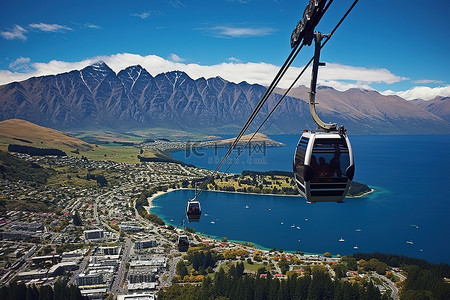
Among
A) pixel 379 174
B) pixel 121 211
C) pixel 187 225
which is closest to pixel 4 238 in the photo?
pixel 121 211

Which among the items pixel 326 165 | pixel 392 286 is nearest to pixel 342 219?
pixel 392 286

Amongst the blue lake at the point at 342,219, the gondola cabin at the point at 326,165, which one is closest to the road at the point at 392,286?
the blue lake at the point at 342,219

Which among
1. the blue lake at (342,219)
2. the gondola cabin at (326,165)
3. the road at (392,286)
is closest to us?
the gondola cabin at (326,165)

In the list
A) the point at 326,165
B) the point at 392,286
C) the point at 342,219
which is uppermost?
the point at 326,165

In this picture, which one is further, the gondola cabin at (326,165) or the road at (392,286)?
the road at (392,286)

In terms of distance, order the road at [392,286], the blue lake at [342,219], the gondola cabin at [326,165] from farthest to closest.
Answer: the blue lake at [342,219] < the road at [392,286] < the gondola cabin at [326,165]

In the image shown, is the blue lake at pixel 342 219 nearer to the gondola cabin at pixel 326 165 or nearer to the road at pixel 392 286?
the road at pixel 392 286

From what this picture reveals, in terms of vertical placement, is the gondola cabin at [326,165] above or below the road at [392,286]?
above

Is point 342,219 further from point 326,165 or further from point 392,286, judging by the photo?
point 326,165

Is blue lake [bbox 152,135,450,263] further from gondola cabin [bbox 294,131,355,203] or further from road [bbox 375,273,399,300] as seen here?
gondola cabin [bbox 294,131,355,203]
